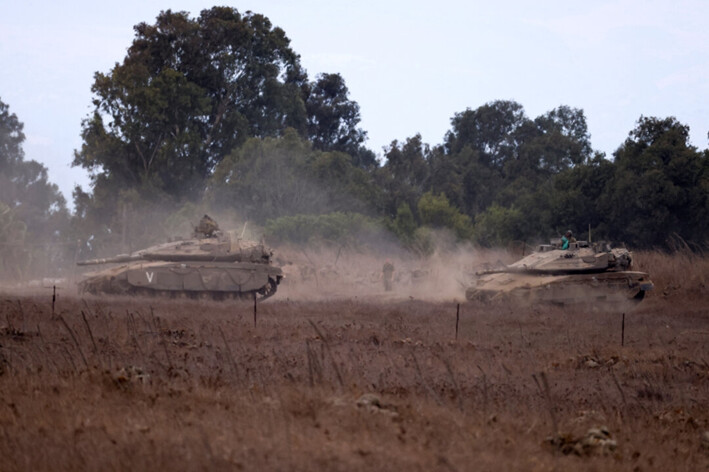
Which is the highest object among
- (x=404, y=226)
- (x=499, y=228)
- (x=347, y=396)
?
(x=404, y=226)

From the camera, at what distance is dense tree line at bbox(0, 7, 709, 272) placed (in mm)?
32344

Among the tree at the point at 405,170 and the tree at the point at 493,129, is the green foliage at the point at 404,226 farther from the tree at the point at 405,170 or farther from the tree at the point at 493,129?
the tree at the point at 493,129

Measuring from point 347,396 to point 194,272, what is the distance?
46.8ft

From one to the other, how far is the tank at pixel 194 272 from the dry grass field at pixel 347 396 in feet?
14.8

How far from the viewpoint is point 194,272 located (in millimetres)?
20906

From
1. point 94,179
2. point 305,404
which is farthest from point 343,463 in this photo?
point 94,179

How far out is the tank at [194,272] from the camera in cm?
2044

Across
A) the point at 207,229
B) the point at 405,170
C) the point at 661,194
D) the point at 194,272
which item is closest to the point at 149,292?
the point at 194,272

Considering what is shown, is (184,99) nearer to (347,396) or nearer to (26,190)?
(26,190)

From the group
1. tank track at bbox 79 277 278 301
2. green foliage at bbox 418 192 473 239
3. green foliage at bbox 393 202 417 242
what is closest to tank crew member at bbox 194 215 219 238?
Result: tank track at bbox 79 277 278 301

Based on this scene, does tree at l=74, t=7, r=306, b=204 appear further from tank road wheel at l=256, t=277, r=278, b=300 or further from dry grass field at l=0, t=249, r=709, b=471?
dry grass field at l=0, t=249, r=709, b=471

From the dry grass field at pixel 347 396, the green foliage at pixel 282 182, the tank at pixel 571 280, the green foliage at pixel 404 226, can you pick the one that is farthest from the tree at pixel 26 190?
the dry grass field at pixel 347 396

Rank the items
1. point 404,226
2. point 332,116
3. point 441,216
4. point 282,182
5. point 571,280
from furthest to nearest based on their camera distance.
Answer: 1. point 332,116
2. point 282,182
3. point 441,216
4. point 404,226
5. point 571,280

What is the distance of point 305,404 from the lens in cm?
670
